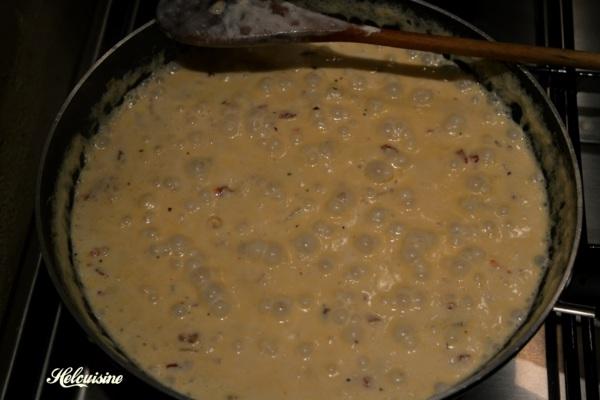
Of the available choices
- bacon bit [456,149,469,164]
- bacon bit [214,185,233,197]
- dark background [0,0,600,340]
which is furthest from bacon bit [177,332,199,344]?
bacon bit [456,149,469,164]

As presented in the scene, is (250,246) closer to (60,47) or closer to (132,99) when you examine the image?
(132,99)

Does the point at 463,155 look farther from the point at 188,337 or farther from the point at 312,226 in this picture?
the point at 188,337

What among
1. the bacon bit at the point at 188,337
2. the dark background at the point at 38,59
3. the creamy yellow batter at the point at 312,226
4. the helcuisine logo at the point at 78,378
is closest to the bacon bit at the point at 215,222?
the creamy yellow batter at the point at 312,226

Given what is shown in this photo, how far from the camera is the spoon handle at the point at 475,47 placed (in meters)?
1.31

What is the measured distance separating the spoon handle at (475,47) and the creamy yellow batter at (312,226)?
0.15m

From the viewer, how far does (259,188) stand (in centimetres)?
138

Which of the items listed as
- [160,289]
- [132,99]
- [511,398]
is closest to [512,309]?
[511,398]

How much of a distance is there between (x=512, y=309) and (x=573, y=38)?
663 millimetres

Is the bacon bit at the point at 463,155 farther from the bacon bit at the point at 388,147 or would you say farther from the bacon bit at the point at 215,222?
the bacon bit at the point at 215,222

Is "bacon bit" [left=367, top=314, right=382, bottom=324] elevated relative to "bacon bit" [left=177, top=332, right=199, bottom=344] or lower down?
elevated

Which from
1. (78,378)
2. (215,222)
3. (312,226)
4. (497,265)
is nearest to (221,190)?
(215,222)

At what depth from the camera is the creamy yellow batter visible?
123 centimetres

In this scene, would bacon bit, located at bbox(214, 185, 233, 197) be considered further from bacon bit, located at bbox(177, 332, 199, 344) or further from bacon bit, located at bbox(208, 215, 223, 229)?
bacon bit, located at bbox(177, 332, 199, 344)

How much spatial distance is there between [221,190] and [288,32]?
34 centimetres
